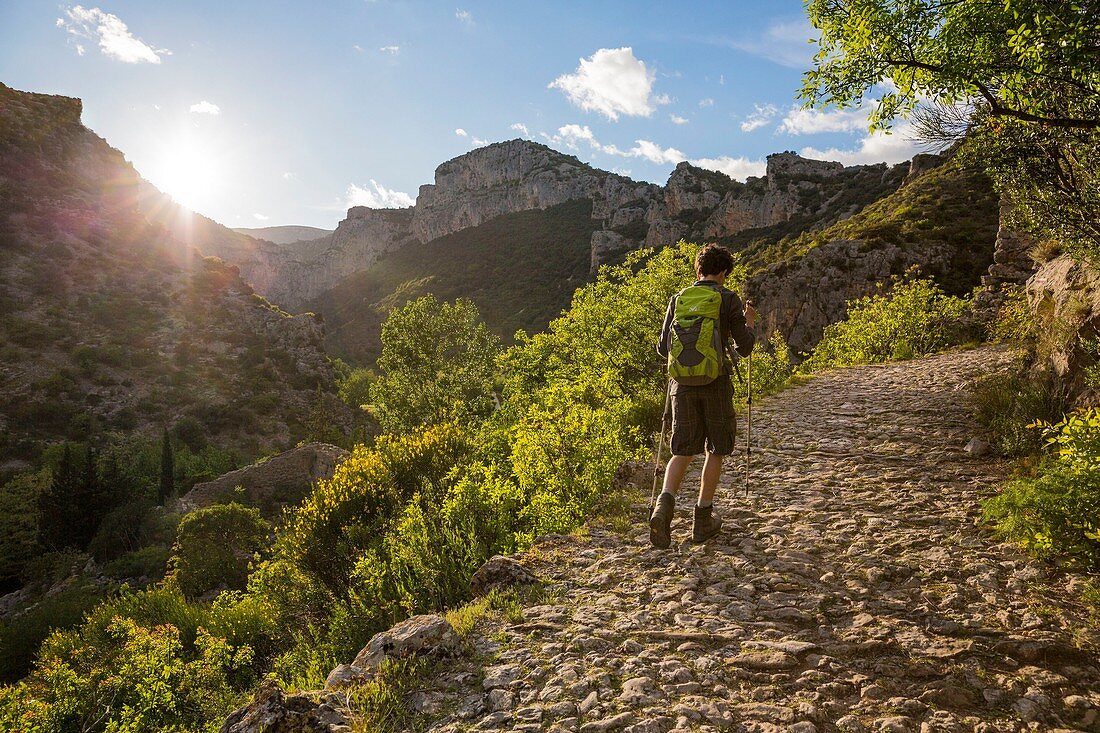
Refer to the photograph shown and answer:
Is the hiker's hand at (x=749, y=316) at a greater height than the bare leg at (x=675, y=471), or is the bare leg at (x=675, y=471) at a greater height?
the hiker's hand at (x=749, y=316)

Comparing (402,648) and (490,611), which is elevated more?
(402,648)

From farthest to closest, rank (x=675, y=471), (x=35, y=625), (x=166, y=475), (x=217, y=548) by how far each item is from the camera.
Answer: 1. (x=166, y=475)
2. (x=217, y=548)
3. (x=35, y=625)
4. (x=675, y=471)

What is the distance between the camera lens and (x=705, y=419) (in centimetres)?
503

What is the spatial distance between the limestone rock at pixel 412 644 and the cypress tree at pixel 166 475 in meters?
50.4

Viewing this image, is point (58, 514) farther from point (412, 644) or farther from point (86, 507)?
point (412, 644)

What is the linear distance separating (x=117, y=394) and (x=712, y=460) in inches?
2737

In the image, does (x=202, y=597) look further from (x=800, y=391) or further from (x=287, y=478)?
(x=800, y=391)

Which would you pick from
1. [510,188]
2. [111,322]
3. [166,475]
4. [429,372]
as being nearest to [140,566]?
[166,475]

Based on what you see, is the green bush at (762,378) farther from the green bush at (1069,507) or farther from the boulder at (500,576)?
→ the boulder at (500,576)

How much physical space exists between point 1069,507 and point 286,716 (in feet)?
19.1

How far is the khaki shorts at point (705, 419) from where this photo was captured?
4.96 metres

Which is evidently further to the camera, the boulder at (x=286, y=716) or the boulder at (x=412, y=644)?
the boulder at (x=412, y=644)

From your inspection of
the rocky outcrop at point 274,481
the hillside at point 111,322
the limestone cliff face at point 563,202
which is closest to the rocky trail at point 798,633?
the rocky outcrop at point 274,481

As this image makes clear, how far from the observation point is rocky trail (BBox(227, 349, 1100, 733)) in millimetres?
2799
